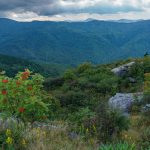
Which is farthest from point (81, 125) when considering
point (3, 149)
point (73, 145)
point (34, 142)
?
point (3, 149)

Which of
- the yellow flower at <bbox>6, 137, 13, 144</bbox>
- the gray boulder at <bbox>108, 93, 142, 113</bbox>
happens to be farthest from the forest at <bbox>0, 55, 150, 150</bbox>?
the gray boulder at <bbox>108, 93, 142, 113</bbox>

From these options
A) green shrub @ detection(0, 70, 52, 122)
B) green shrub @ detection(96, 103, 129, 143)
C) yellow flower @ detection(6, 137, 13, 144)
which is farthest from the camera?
green shrub @ detection(0, 70, 52, 122)

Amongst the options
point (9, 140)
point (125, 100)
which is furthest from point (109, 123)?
point (125, 100)

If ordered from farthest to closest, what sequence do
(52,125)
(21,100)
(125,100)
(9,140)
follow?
(125,100), (21,100), (52,125), (9,140)

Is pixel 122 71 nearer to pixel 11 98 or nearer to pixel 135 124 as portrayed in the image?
pixel 135 124

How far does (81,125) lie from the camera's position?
829cm

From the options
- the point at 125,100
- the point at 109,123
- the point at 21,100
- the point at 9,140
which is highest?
the point at 9,140

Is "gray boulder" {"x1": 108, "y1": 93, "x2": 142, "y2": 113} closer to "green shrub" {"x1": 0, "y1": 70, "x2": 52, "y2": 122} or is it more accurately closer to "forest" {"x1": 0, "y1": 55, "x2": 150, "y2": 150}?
"forest" {"x1": 0, "y1": 55, "x2": 150, "y2": 150}

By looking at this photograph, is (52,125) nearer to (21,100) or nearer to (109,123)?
(109,123)

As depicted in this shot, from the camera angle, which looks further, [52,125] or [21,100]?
[21,100]

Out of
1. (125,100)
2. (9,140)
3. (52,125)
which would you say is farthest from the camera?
(125,100)

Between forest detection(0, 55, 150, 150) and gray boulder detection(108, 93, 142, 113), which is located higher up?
forest detection(0, 55, 150, 150)

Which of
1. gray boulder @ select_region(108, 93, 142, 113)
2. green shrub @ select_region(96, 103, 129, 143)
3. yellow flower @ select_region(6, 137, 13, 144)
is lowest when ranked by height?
gray boulder @ select_region(108, 93, 142, 113)

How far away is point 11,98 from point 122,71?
114 ft
